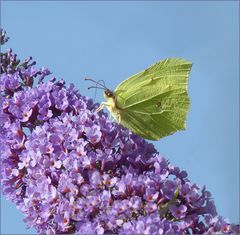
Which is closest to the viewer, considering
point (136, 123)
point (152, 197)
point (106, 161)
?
point (152, 197)

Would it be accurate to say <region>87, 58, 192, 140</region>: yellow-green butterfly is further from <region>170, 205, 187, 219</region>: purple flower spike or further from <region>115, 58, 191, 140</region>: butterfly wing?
<region>170, 205, 187, 219</region>: purple flower spike

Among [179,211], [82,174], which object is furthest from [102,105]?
[179,211]

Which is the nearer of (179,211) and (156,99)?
(179,211)

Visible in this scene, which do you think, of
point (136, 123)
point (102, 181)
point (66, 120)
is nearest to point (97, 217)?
point (102, 181)

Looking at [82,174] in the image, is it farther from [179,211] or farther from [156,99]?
[156,99]

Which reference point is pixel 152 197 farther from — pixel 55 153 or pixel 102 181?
pixel 55 153

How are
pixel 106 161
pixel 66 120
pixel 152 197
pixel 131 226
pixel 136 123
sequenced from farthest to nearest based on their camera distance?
pixel 136 123 < pixel 66 120 < pixel 106 161 < pixel 152 197 < pixel 131 226
